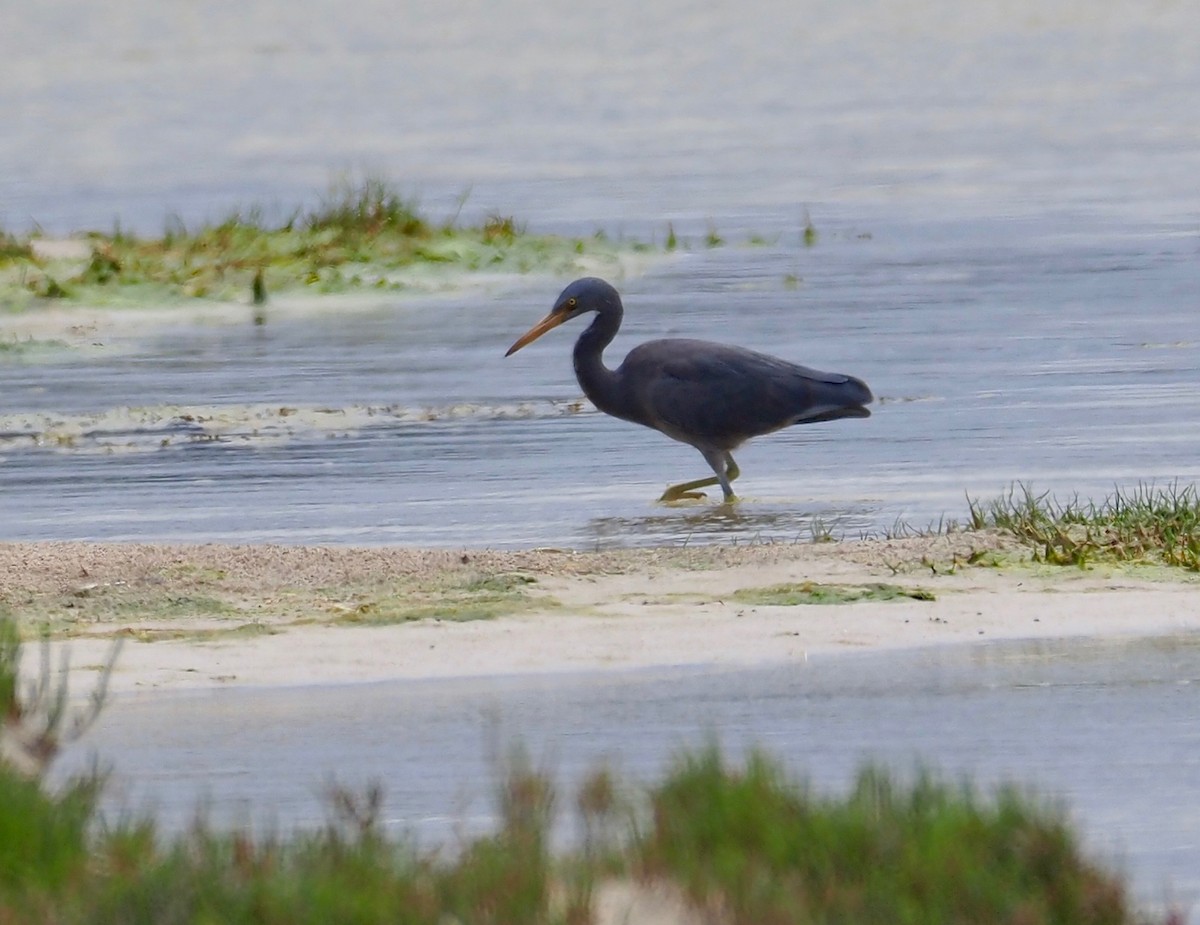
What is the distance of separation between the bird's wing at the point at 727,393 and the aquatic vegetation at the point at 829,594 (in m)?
3.81

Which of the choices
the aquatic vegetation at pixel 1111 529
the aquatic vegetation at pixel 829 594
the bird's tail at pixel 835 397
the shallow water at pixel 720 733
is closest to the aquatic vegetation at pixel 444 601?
the aquatic vegetation at pixel 829 594

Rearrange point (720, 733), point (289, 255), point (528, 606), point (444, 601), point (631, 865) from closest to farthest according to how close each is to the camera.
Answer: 1. point (631, 865)
2. point (720, 733)
3. point (528, 606)
4. point (444, 601)
5. point (289, 255)

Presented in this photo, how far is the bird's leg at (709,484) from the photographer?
46.7 feet

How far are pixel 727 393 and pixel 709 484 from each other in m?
0.49

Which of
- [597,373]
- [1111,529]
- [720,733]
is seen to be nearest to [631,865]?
[720,733]

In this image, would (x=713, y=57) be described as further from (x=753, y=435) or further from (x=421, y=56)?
(x=753, y=435)

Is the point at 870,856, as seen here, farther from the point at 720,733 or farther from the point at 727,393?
the point at 727,393

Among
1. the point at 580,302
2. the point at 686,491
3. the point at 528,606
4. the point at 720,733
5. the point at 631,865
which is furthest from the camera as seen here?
the point at 580,302

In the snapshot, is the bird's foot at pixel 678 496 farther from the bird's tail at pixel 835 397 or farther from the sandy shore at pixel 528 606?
the sandy shore at pixel 528 606

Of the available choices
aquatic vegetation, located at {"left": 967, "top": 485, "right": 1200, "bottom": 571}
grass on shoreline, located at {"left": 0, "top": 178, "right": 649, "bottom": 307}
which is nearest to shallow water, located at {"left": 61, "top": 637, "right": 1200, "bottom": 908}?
aquatic vegetation, located at {"left": 967, "top": 485, "right": 1200, "bottom": 571}

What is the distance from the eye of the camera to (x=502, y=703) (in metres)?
8.75

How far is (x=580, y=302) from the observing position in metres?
15.8

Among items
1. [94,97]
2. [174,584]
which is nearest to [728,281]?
[174,584]

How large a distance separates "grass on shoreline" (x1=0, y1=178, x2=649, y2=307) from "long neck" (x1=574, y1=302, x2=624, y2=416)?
10.2 meters
